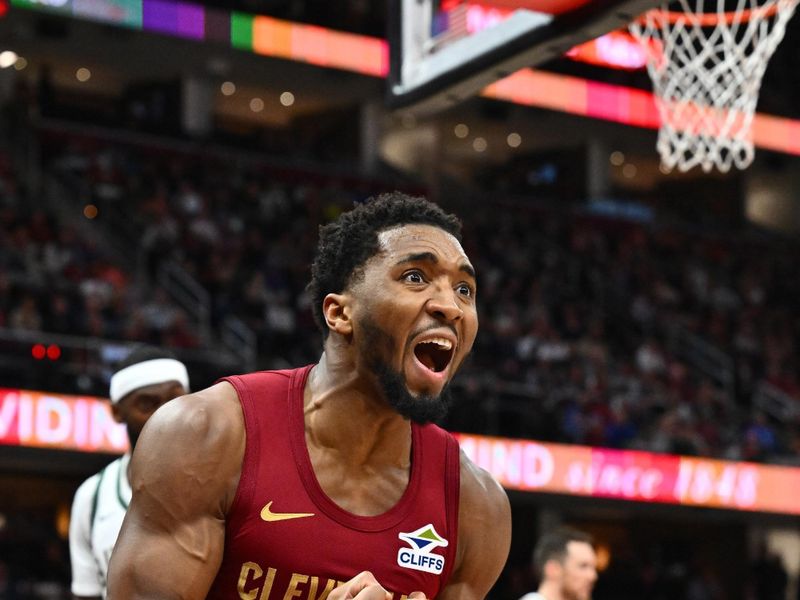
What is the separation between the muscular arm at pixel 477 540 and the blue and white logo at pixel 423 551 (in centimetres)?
11

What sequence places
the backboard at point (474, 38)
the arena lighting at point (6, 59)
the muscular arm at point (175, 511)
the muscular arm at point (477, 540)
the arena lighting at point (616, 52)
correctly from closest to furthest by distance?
1. the muscular arm at point (175, 511)
2. the muscular arm at point (477, 540)
3. the backboard at point (474, 38)
4. the arena lighting at point (616, 52)
5. the arena lighting at point (6, 59)

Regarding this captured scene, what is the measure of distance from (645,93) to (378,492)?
22814 mm

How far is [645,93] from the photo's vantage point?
25.1 meters

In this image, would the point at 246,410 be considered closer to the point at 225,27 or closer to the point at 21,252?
the point at 21,252

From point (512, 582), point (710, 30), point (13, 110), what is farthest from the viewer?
point (13, 110)

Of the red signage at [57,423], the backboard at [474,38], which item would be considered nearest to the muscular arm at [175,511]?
the backboard at [474,38]

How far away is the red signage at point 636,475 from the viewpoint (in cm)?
1542

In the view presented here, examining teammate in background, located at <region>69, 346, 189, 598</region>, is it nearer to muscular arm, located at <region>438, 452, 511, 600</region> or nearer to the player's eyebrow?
muscular arm, located at <region>438, 452, 511, 600</region>

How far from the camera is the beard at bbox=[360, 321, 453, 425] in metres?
2.89

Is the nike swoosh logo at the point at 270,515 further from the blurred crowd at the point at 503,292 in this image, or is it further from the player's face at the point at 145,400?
the blurred crowd at the point at 503,292

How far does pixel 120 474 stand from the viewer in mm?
5203

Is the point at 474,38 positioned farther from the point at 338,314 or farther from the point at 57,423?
the point at 57,423

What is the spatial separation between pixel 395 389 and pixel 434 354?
0.11 meters

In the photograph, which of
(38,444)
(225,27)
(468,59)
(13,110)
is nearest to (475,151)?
(225,27)
